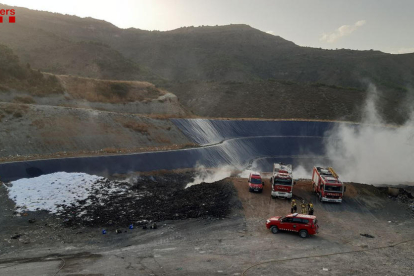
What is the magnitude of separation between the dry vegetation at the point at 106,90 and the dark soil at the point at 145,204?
88.5ft

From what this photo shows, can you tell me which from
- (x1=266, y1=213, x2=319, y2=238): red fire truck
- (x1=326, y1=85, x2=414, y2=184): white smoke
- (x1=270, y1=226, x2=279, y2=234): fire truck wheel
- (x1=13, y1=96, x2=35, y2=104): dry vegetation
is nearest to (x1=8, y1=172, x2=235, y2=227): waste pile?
(x1=270, y1=226, x2=279, y2=234): fire truck wheel

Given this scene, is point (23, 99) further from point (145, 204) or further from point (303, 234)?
point (303, 234)

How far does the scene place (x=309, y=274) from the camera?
59.9 feet

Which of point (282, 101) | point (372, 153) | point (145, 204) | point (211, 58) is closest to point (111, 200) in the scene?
point (145, 204)

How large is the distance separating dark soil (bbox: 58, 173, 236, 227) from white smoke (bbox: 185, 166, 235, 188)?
5970mm

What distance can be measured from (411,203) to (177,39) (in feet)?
556

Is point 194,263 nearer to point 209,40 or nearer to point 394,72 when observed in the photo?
point 394,72

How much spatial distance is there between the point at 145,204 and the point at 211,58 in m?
143

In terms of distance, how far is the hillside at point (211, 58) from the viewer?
12174 cm

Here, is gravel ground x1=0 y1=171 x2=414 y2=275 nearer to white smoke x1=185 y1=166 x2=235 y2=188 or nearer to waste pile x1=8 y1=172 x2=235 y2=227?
waste pile x1=8 y1=172 x2=235 y2=227

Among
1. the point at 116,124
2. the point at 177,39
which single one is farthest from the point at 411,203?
the point at 177,39

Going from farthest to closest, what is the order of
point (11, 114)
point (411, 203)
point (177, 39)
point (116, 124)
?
point (177, 39) → point (116, 124) → point (11, 114) → point (411, 203)

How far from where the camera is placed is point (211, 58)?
168125 mm

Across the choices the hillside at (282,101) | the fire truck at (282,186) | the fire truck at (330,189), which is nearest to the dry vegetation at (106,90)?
the hillside at (282,101)
